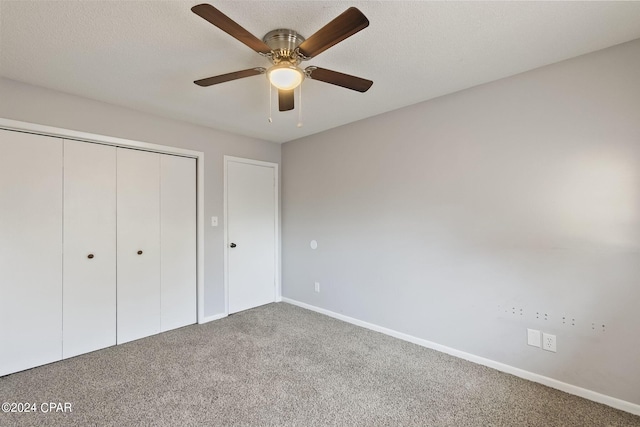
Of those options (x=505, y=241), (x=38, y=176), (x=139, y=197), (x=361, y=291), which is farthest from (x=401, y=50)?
(x=38, y=176)

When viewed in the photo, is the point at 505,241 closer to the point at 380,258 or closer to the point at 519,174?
the point at 519,174

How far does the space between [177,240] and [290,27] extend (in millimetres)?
2500

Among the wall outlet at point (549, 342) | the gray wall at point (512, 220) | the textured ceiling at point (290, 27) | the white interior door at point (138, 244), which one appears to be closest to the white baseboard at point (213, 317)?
the white interior door at point (138, 244)

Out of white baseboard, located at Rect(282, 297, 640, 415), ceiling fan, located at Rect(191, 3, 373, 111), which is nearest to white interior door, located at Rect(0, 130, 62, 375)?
ceiling fan, located at Rect(191, 3, 373, 111)

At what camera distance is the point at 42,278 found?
238 cm

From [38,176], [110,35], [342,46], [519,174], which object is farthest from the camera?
[38,176]

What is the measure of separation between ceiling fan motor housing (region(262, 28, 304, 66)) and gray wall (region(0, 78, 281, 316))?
1898 millimetres

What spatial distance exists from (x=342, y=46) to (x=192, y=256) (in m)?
2.69

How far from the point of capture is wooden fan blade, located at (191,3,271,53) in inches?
45.9

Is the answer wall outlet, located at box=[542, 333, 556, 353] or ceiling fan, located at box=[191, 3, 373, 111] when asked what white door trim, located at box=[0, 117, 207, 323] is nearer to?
ceiling fan, located at box=[191, 3, 373, 111]

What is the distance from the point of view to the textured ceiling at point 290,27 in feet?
4.96

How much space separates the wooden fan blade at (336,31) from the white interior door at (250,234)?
7.76 feet

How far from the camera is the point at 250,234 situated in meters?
3.82

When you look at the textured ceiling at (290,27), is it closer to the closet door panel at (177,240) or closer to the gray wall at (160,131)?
the gray wall at (160,131)
